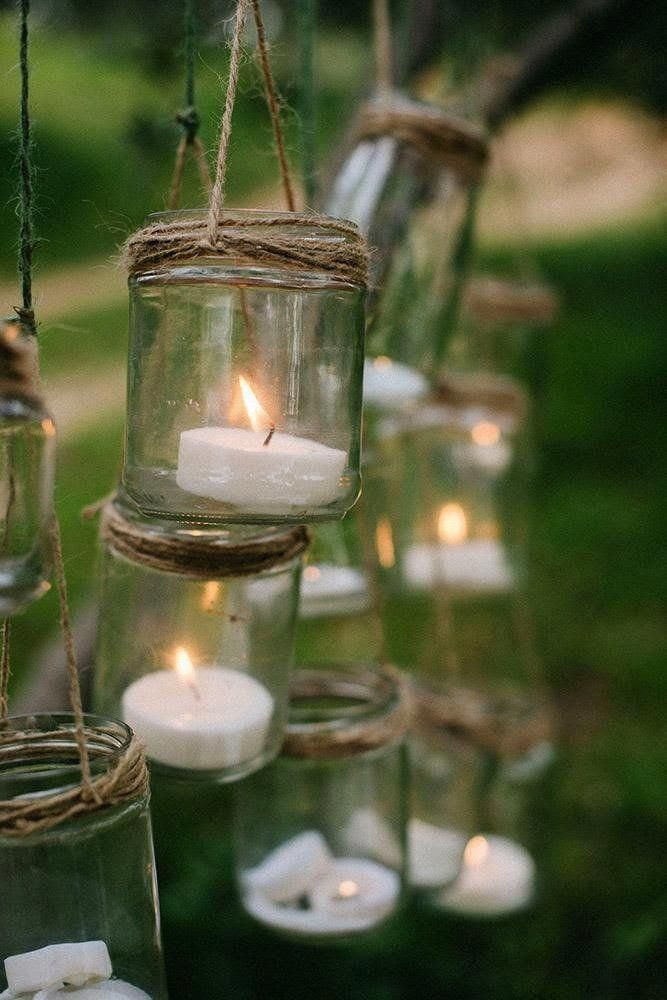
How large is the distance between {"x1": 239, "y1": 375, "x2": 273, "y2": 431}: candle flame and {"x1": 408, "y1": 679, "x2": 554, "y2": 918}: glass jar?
0.65 metres

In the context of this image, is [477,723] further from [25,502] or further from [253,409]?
[25,502]

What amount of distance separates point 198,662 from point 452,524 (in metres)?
0.77

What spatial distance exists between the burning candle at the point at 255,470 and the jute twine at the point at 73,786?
14 centimetres

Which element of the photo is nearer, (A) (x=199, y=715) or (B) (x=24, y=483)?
(B) (x=24, y=483)

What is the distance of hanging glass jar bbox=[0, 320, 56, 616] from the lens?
47 cm

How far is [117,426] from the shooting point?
2.84 metres

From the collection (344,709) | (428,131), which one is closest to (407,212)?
(428,131)

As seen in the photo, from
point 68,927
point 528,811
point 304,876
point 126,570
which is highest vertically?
point 126,570

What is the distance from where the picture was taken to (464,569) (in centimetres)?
140

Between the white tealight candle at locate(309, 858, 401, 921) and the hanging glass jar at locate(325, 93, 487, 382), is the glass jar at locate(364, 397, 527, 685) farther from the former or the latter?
the white tealight candle at locate(309, 858, 401, 921)

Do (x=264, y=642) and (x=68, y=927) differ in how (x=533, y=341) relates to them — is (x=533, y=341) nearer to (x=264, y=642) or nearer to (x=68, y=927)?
(x=264, y=642)

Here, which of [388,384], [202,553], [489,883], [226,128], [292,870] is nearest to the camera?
[226,128]

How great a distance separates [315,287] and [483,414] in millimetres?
804

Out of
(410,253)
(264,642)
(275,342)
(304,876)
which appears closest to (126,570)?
(264,642)
